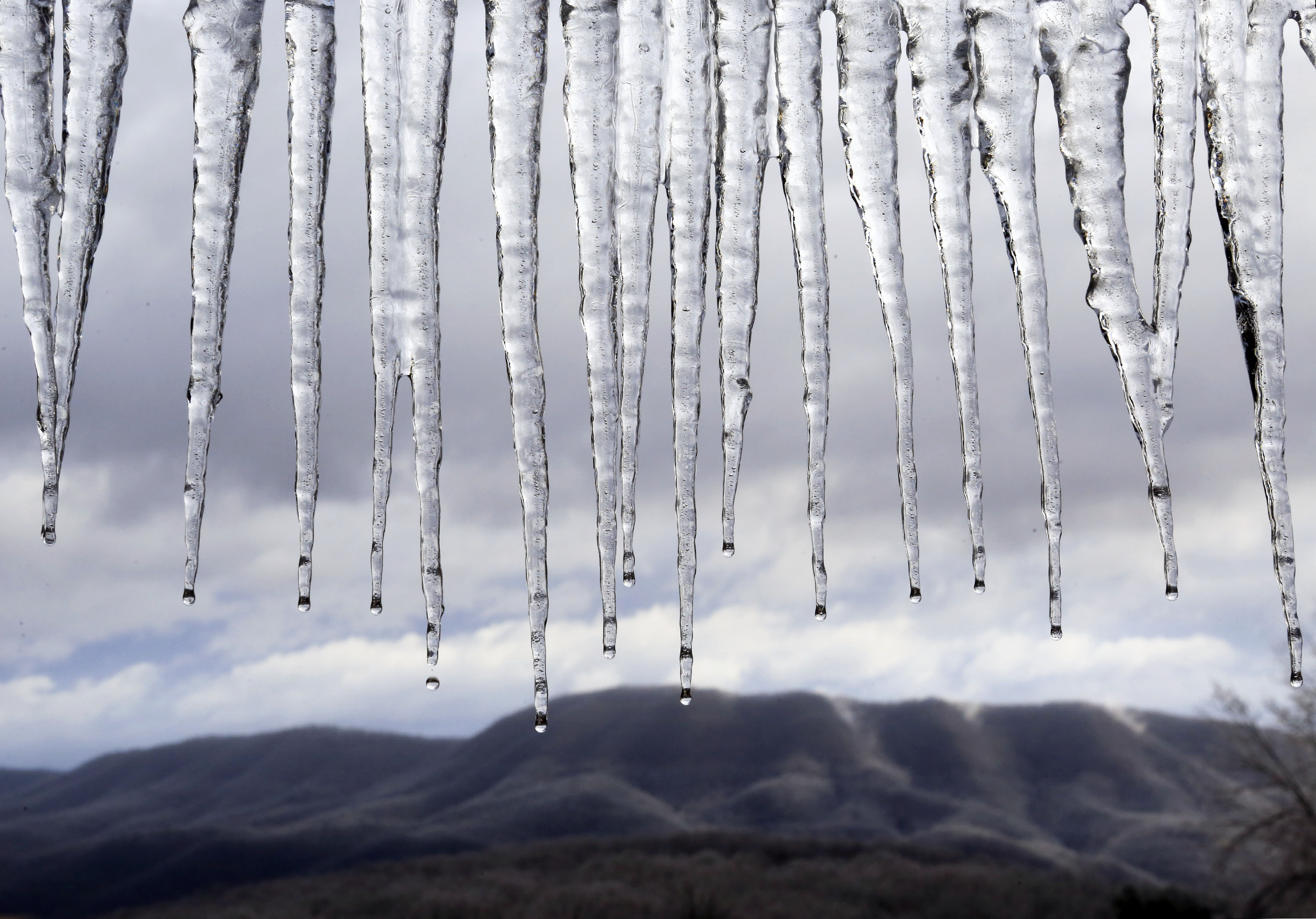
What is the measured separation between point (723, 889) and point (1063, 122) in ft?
21.0

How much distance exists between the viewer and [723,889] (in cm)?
666

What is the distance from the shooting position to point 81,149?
5.31ft

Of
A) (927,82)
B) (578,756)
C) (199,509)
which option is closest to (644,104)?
(927,82)

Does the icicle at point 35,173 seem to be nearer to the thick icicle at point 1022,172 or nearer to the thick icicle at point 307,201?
the thick icicle at point 307,201

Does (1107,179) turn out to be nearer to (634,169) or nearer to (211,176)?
(634,169)

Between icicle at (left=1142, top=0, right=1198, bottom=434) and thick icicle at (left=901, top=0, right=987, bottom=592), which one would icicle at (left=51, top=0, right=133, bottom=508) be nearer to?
thick icicle at (left=901, top=0, right=987, bottom=592)

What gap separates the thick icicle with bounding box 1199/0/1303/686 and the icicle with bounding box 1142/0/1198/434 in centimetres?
6

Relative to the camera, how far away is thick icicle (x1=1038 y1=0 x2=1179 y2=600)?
65.5 inches

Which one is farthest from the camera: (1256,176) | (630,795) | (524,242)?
(630,795)

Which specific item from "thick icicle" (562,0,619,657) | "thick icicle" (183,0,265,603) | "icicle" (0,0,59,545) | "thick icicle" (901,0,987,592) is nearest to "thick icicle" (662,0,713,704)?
"thick icicle" (562,0,619,657)

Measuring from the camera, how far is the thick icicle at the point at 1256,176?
67.8 inches

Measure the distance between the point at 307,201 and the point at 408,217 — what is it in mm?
189

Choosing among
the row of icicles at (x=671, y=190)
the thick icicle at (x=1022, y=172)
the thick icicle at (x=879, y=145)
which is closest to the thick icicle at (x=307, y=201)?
the row of icicles at (x=671, y=190)

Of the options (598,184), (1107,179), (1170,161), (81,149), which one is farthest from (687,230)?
(81,149)
